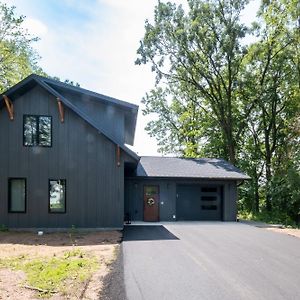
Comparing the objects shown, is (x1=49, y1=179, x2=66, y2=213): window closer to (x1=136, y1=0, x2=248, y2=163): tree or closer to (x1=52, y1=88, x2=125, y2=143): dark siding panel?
(x1=52, y1=88, x2=125, y2=143): dark siding panel

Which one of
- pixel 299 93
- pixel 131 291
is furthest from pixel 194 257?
pixel 299 93

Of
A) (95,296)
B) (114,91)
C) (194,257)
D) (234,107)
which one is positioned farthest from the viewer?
(234,107)

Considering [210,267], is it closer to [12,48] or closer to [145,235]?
[145,235]

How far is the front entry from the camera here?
19.6 metres

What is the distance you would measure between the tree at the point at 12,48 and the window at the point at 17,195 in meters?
15.6

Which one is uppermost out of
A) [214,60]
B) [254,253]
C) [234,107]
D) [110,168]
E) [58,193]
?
[214,60]

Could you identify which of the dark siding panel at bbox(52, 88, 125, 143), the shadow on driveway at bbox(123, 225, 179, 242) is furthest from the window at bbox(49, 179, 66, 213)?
the dark siding panel at bbox(52, 88, 125, 143)

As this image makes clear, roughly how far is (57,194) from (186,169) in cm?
843

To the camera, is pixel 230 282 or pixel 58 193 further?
pixel 58 193

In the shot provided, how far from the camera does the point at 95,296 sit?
5.94 metres

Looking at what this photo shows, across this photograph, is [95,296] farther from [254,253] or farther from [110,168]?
[110,168]

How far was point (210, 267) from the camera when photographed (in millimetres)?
8125

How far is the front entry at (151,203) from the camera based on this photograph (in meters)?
19.6

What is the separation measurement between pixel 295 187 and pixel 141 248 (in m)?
14.9
